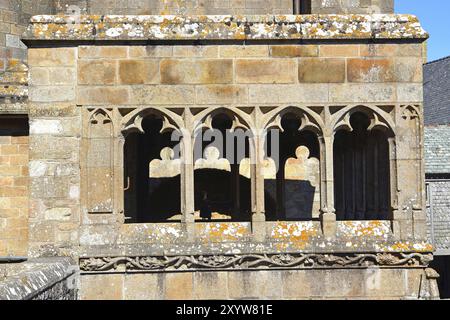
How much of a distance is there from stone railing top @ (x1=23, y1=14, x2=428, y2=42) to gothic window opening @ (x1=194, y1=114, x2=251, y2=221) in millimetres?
1865

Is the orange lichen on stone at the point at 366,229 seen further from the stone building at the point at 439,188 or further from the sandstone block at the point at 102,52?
the stone building at the point at 439,188

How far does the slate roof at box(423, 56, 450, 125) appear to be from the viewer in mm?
25453

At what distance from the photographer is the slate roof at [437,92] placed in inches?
1002

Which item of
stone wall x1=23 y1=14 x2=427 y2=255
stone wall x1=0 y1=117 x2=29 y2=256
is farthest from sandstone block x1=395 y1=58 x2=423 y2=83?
stone wall x1=0 y1=117 x2=29 y2=256

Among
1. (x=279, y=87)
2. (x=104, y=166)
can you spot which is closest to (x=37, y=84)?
(x=104, y=166)

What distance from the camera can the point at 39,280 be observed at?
544 cm

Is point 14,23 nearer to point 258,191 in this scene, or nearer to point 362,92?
point 258,191

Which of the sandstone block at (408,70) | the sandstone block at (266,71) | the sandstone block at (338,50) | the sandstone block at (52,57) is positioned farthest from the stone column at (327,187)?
the sandstone block at (52,57)

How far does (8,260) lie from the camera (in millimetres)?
7668

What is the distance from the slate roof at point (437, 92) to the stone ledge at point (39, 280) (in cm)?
1930

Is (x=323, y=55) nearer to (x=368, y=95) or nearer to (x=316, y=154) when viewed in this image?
(x=368, y=95)

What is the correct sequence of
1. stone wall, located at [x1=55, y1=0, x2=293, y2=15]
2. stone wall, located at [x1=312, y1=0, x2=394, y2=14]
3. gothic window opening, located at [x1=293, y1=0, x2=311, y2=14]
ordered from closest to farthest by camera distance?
1. stone wall, located at [x1=312, y1=0, x2=394, y2=14]
2. gothic window opening, located at [x1=293, y1=0, x2=311, y2=14]
3. stone wall, located at [x1=55, y1=0, x2=293, y2=15]

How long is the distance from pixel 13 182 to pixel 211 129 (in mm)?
2875

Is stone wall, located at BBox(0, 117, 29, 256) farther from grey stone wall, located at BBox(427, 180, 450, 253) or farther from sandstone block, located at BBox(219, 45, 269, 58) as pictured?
grey stone wall, located at BBox(427, 180, 450, 253)
